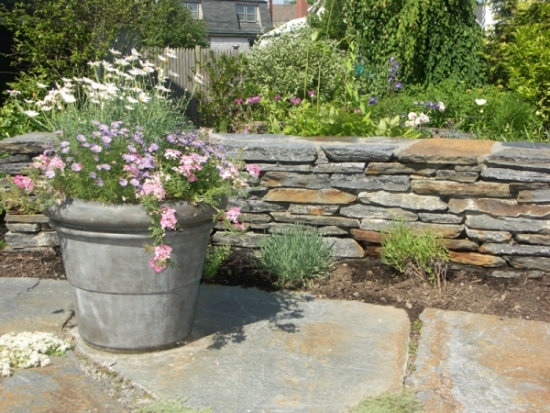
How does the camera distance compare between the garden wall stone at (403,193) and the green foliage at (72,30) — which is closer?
the garden wall stone at (403,193)

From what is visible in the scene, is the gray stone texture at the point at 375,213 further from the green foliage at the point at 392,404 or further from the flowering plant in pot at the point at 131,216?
the green foliage at the point at 392,404

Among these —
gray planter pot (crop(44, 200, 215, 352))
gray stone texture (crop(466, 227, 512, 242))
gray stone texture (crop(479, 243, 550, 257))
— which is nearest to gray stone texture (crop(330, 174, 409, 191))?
gray stone texture (crop(466, 227, 512, 242))

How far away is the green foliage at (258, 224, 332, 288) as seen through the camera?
3.98 m

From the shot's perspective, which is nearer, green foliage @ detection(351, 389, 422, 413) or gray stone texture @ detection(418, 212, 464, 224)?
green foliage @ detection(351, 389, 422, 413)

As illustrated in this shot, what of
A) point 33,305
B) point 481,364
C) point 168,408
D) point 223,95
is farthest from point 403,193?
point 223,95

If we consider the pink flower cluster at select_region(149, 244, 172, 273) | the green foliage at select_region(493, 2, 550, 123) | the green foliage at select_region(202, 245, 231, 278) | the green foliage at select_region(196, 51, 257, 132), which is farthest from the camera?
the green foliage at select_region(196, 51, 257, 132)

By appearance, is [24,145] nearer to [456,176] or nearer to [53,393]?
[53,393]

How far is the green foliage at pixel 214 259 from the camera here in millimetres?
4156

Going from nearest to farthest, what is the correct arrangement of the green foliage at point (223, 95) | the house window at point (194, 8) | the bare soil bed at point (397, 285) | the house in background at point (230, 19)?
the bare soil bed at point (397, 285) → the green foliage at point (223, 95) → the house in background at point (230, 19) → the house window at point (194, 8)

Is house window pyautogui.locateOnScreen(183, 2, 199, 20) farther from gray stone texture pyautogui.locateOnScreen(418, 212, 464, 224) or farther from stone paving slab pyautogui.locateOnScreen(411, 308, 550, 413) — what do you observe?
stone paving slab pyautogui.locateOnScreen(411, 308, 550, 413)

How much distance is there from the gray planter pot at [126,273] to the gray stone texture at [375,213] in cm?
135

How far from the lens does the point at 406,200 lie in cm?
410

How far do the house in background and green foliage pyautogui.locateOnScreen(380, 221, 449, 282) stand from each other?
1479 inches

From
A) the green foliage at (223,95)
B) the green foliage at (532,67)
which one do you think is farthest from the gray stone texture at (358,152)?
the green foliage at (223,95)
